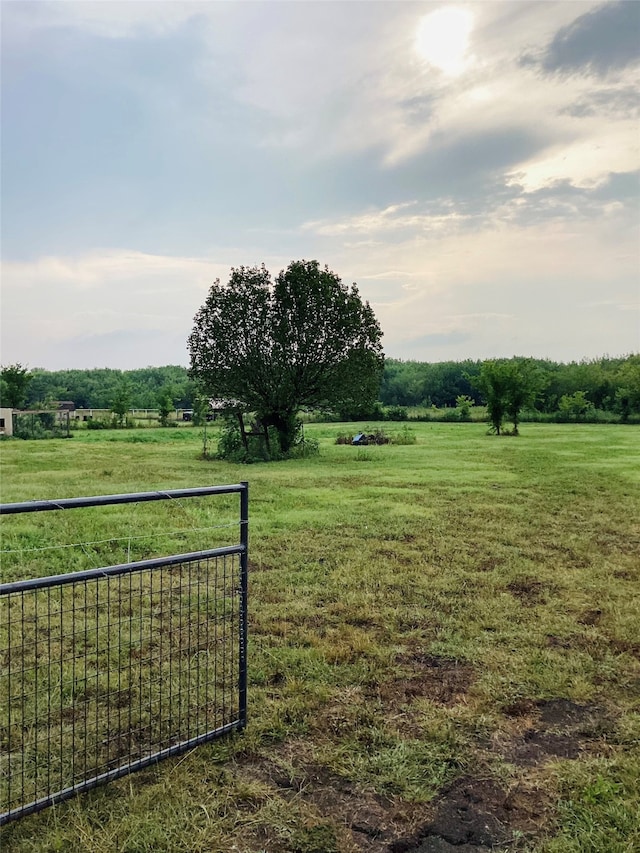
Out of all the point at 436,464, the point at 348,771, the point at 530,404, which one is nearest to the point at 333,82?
the point at 436,464

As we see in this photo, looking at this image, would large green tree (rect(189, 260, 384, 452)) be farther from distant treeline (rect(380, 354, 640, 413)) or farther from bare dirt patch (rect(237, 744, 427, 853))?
bare dirt patch (rect(237, 744, 427, 853))

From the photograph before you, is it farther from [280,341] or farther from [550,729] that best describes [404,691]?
[280,341]

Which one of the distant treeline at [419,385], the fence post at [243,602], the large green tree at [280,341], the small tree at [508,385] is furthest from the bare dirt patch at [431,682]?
the distant treeline at [419,385]

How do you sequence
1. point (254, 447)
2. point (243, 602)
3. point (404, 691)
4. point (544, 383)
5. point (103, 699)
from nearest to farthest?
point (243, 602), point (103, 699), point (404, 691), point (254, 447), point (544, 383)

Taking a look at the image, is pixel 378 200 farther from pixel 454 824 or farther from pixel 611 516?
pixel 454 824

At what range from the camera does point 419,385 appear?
264 feet

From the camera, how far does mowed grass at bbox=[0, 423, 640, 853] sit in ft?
7.75

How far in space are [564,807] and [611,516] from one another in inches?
324

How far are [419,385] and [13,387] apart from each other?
53107 mm

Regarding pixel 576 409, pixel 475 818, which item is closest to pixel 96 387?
pixel 576 409

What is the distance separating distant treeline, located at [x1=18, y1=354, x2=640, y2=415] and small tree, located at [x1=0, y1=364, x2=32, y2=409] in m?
1.56

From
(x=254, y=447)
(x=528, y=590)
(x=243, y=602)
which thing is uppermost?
(x=243, y=602)

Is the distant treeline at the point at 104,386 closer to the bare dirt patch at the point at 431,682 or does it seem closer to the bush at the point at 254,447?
the bush at the point at 254,447

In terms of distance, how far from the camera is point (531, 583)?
233 inches
